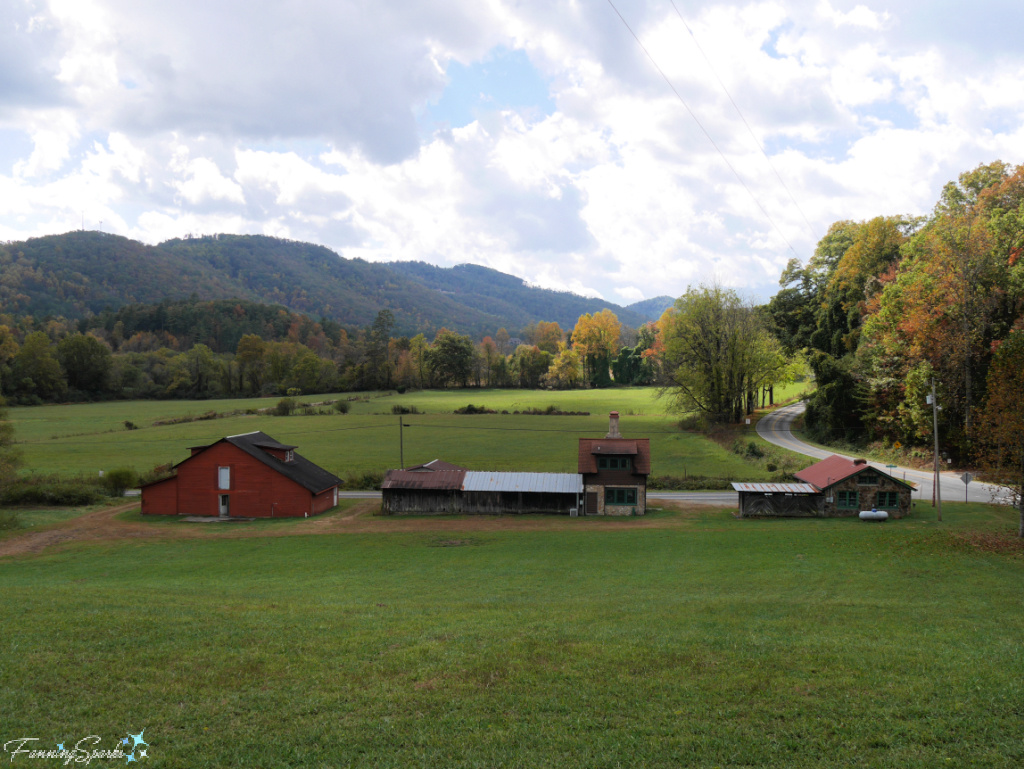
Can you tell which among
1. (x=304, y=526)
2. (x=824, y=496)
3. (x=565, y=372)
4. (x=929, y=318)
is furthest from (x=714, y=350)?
(x=565, y=372)

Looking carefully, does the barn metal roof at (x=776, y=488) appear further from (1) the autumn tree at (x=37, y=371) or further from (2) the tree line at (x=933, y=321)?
(1) the autumn tree at (x=37, y=371)


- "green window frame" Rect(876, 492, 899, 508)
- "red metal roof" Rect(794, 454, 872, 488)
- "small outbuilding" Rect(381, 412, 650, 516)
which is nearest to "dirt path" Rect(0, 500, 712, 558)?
"small outbuilding" Rect(381, 412, 650, 516)

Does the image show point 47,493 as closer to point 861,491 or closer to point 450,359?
point 861,491

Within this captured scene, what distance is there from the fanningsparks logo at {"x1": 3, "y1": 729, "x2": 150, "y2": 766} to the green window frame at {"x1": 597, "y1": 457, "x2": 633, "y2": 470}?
3405 cm

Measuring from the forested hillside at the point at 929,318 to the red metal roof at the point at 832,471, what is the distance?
27.5 ft

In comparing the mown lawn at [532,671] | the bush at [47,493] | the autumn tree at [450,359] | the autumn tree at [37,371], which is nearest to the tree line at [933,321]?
the mown lawn at [532,671]

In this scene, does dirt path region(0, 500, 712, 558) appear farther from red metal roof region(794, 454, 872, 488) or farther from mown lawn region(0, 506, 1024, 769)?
mown lawn region(0, 506, 1024, 769)

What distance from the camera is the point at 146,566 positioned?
25172 mm

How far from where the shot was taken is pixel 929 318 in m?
46.8

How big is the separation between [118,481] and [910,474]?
212 feet

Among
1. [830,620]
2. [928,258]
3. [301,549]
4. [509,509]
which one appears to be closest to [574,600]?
[830,620]

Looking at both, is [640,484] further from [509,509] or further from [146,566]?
[146,566]

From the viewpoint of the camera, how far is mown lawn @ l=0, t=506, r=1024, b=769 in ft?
25.4

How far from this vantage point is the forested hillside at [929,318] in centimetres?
4566
